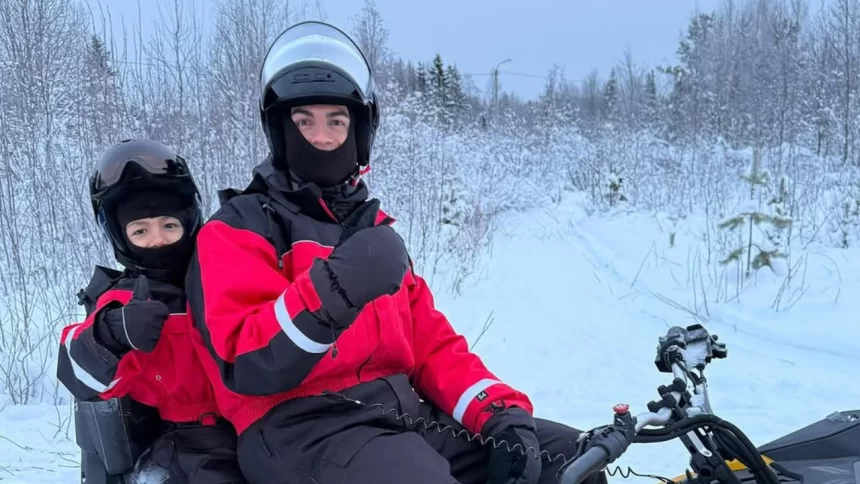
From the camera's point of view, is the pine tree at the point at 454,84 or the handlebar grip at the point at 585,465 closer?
the handlebar grip at the point at 585,465

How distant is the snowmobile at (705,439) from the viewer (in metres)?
1.26

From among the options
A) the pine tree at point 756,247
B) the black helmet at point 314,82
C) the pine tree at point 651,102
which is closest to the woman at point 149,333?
the black helmet at point 314,82

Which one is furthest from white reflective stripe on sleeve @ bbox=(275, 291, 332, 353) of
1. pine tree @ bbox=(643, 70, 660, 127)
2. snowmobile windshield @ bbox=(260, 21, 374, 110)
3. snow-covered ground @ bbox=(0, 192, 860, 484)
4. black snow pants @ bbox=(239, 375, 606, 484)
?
pine tree @ bbox=(643, 70, 660, 127)

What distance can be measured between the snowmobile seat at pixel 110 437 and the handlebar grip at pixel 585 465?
4.07 ft

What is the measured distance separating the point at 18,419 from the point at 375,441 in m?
2.93

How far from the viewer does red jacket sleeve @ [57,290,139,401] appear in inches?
65.4

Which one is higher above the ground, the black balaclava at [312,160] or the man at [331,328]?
the black balaclava at [312,160]

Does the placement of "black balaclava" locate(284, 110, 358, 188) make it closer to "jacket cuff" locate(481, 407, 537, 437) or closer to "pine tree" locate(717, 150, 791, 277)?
"jacket cuff" locate(481, 407, 537, 437)

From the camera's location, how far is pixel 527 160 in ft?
55.7

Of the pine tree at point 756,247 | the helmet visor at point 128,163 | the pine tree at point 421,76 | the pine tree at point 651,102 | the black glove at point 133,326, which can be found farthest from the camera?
the pine tree at point 421,76

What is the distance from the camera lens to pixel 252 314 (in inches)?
62.4

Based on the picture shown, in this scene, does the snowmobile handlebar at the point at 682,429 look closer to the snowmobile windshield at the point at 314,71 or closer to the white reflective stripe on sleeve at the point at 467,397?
the white reflective stripe on sleeve at the point at 467,397

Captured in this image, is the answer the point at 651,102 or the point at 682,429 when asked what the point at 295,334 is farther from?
the point at 651,102

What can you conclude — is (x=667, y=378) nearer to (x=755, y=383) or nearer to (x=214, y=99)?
(x=755, y=383)
